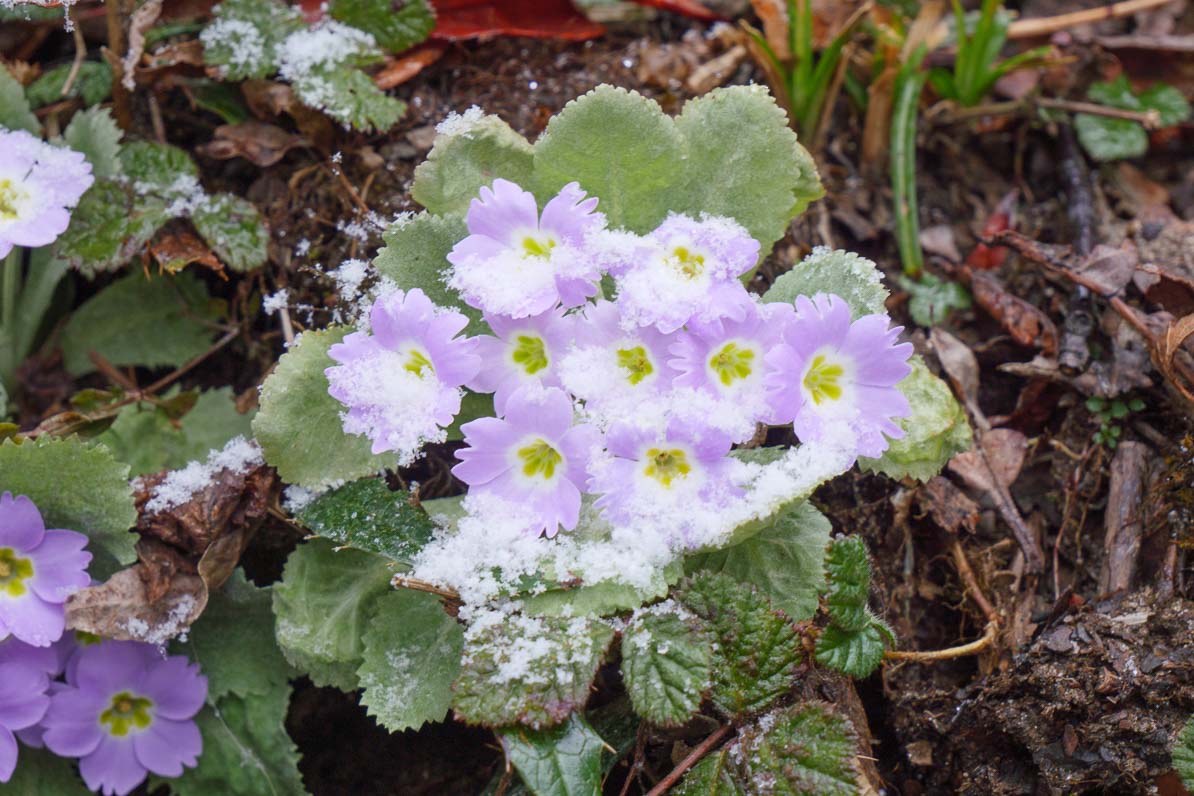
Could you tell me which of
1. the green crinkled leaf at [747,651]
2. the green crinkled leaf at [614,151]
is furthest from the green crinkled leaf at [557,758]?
the green crinkled leaf at [614,151]

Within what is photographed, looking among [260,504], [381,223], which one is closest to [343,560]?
[260,504]

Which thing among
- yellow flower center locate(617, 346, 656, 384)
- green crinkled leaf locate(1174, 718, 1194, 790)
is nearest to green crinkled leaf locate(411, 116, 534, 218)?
yellow flower center locate(617, 346, 656, 384)

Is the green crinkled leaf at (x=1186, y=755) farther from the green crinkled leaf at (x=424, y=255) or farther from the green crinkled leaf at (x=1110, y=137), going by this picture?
the green crinkled leaf at (x=1110, y=137)

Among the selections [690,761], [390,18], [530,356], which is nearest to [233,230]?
[390,18]

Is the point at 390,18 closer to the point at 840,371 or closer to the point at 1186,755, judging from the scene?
the point at 840,371

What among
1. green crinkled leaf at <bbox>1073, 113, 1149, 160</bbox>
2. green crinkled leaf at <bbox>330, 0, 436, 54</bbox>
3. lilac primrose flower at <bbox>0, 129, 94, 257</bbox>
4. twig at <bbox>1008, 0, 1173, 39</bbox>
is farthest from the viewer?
twig at <bbox>1008, 0, 1173, 39</bbox>

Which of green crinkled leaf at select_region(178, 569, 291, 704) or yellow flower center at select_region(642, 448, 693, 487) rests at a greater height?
yellow flower center at select_region(642, 448, 693, 487)

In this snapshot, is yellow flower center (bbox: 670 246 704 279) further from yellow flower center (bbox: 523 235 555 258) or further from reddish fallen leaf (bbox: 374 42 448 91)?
reddish fallen leaf (bbox: 374 42 448 91)
